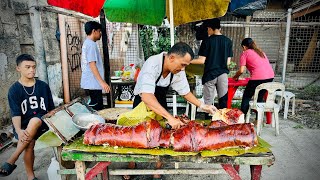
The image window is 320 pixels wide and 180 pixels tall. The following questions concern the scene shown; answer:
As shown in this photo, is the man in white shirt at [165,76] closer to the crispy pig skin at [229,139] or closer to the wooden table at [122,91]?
the crispy pig skin at [229,139]

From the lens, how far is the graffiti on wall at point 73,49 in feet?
23.4

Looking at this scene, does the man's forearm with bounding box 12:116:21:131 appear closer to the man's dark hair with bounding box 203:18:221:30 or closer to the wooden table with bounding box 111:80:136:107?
the wooden table with bounding box 111:80:136:107

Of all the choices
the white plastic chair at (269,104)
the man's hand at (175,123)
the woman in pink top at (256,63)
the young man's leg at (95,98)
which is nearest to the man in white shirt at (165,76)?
the man's hand at (175,123)

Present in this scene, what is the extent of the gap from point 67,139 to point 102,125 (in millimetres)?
405

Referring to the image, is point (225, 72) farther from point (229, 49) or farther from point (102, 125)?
point (102, 125)

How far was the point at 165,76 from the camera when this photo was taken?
124 inches

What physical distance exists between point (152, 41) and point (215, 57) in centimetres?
381

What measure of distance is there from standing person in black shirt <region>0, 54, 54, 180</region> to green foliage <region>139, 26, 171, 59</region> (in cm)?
483

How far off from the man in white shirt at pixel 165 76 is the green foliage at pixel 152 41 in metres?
4.57

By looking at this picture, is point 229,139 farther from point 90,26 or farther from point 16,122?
point 90,26

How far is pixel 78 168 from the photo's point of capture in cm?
240

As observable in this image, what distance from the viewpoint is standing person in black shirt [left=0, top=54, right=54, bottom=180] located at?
10.1 feet

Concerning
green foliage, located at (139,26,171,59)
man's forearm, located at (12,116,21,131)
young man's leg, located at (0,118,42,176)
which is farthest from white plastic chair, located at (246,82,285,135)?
man's forearm, located at (12,116,21,131)

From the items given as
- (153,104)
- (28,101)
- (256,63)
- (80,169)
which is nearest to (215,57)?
(256,63)
